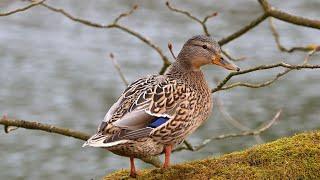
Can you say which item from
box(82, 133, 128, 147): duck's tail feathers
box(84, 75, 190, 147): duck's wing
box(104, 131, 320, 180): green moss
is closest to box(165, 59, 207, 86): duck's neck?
box(84, 75, 190, 147): duck's wing

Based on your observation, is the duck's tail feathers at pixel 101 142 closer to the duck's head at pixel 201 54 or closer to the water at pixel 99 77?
the duck's head at pixel 201 54

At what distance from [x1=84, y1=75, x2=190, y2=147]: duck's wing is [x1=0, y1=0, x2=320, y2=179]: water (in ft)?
16.2

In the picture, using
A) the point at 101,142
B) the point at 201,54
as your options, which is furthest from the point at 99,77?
the point at 101,142

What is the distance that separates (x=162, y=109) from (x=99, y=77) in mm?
7736

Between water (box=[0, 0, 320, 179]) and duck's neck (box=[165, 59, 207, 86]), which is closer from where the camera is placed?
duck's neck (box=[165, 59, 207, 86])

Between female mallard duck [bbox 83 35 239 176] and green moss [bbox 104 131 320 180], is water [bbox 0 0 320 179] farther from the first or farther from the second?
green moss [bbox 104 131 320 180]

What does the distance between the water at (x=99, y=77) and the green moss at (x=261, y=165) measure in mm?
5261

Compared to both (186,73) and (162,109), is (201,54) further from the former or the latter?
(162,109)

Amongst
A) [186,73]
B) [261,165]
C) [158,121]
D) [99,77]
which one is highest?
[99,77]

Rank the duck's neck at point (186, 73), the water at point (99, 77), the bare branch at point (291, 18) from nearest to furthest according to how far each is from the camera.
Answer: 1. the duck's neck at point (186, 73)
2. the bare branch at point (291, 18)
3. the water at point (99, 77)

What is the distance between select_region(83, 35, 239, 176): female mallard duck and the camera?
14.5ft

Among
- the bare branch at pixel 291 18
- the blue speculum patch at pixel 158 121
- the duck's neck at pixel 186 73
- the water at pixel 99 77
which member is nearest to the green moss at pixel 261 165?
the blue speculum patch at pixel 158 121

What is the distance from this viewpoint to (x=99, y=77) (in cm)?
1233

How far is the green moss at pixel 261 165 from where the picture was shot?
171 inches
